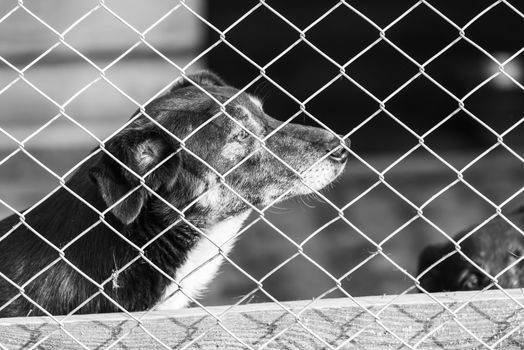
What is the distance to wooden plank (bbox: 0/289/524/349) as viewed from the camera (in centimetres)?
295

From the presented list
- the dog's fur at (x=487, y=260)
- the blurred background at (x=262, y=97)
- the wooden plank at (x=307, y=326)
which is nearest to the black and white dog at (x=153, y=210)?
the wooden plank at (x=307, y=326)

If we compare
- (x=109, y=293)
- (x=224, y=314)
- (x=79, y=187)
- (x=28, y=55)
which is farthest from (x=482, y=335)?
(x=28, y=55)

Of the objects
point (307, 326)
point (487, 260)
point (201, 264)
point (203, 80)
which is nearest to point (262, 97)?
point (203, 80)

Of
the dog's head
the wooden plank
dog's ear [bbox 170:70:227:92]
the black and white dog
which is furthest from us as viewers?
dog's ear [bbox 170:70:227:92]

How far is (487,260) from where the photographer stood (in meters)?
3.85

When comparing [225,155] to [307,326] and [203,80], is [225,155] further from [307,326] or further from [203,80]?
[307,326]

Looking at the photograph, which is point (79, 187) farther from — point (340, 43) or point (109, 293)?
point (340, 43)

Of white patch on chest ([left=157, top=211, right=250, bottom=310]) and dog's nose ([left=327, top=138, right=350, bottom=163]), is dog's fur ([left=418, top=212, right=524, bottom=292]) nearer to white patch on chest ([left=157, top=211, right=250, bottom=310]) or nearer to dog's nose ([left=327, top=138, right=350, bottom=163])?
dog's nose ([left=327, top=138, right=350, bottom=163])

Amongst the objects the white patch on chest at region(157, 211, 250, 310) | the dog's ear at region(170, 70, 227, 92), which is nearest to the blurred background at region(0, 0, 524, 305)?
the dog's ear at region(170, 70, 227, 92)

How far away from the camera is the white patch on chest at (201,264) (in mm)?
3447

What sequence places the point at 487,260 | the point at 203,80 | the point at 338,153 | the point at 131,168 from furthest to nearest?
1. the point at 203,80
2. the point at 487,260
3. the point at 338,153
4. the point at 131,168

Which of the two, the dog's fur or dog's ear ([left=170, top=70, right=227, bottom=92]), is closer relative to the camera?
the dog's fur

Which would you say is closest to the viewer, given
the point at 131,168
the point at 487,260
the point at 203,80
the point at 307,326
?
the point at 307,326

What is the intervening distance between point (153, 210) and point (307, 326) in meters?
0.83
